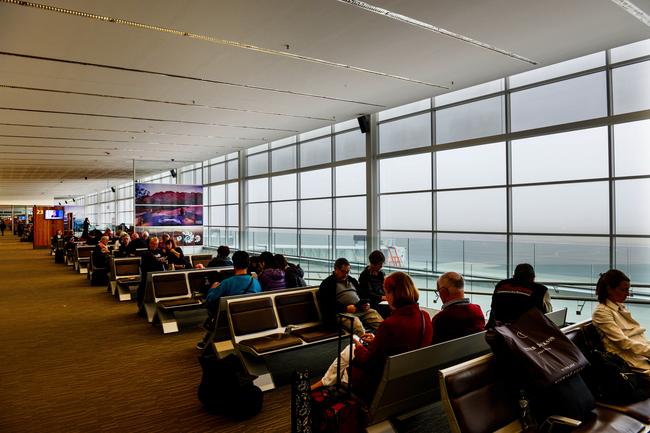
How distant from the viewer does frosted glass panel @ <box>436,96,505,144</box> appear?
8648 millimetres

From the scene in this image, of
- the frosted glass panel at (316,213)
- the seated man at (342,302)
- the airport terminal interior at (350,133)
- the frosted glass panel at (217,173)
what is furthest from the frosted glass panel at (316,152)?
the seated man at (342,302)

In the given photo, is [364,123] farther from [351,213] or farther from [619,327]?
[619,327]

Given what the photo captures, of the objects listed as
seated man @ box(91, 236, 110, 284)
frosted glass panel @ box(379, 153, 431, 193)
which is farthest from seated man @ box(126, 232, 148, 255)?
frosted glass panel @ box(379, 153, 431, 193)

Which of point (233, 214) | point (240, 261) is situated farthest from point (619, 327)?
point (233, 214)

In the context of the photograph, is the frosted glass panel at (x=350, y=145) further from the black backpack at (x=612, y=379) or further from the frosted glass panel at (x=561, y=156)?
the black backpack at (x=612, y=379)

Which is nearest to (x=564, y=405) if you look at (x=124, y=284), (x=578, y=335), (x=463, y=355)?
(x=463, y=355)

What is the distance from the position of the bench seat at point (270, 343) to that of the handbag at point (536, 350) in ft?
8.08

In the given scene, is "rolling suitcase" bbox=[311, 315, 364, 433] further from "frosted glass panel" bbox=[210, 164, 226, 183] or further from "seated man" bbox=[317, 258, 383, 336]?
"frosted glass panel" bbox=[210, 164, 226, 183]

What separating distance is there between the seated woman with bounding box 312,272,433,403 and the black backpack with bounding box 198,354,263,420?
3.85ft

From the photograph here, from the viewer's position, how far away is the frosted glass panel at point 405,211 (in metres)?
10.2

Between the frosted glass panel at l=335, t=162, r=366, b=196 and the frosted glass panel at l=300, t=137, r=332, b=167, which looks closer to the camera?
the frosted glass panel at l=335, t=162, r=366, b=196

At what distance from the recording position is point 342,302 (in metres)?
5.34

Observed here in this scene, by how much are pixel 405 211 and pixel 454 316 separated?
23.3 feet

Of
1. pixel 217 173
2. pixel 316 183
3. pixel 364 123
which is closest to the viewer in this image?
pixel 364 123
